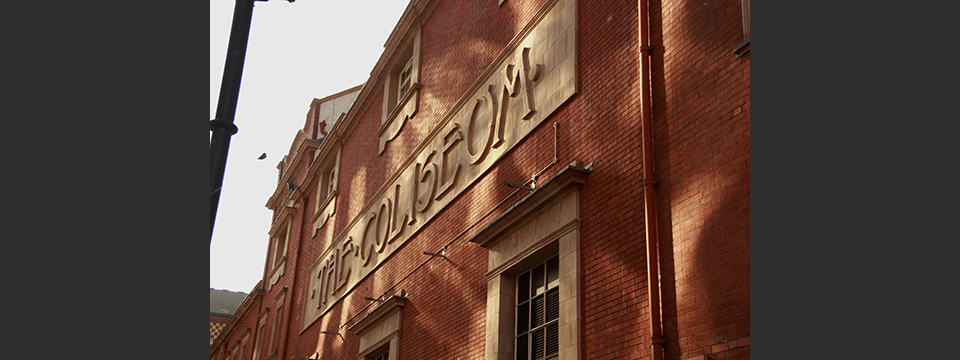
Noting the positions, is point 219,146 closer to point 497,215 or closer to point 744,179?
point 744,179

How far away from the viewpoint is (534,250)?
10.2 m

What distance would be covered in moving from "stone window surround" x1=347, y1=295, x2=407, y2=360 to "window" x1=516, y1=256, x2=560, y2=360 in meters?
4.06

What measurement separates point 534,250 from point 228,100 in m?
6.34

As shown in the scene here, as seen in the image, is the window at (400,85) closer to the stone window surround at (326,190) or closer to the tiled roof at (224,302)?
the stone window surround at (326,190)

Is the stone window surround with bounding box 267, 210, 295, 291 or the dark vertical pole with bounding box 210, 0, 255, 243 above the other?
the stone window surround with bounding box 267, 210, 295, 291

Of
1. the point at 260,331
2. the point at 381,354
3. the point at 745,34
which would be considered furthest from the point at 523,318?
the point at 260,331

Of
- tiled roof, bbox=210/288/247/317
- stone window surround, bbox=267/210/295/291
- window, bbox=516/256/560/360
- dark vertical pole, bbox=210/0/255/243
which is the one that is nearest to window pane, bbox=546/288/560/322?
window, bbox=516/256/560/360

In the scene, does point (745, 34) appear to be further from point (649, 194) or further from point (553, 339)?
point (553, 339)

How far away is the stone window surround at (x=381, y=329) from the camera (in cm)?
1428

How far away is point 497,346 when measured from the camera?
411 inches

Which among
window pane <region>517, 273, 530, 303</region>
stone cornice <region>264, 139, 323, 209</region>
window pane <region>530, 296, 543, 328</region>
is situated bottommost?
window pane <region>530, 296, 543, 328</region>

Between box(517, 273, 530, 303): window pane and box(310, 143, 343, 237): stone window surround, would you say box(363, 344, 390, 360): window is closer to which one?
box(517, 273, 530, 303): window pane

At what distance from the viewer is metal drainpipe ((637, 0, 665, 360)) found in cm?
747

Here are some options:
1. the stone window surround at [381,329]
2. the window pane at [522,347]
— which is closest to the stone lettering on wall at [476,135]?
the stone window surround at [381,329]
